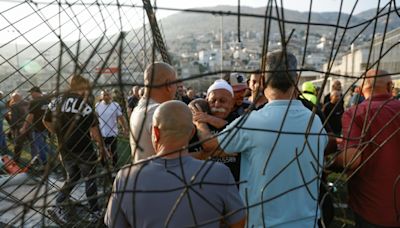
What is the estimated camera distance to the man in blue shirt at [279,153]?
5.10 feet

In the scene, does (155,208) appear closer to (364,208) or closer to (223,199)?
(223,199)

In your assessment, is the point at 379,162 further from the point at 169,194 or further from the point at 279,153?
the point at 169,194

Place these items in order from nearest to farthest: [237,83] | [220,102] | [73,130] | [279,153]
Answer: [279,153]
[73,130]
[220,102]
[237,83]

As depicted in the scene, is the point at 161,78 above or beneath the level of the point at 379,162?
above

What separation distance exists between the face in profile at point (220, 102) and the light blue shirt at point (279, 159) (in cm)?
70

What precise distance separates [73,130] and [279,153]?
1006 mm

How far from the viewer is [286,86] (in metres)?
1.62

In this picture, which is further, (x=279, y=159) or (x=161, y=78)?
(x=161, y=78)

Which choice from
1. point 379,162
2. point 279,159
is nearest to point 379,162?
A: point 379,162

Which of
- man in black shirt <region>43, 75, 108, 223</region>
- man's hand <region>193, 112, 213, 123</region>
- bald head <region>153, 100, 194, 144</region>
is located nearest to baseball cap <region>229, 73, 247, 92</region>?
man's hand <region>193, 112, 213, 123</region>

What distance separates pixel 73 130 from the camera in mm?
1880

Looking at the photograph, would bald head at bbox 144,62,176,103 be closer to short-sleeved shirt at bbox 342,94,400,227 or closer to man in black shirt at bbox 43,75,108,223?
man in black shirt at bbox 43,75,108,223

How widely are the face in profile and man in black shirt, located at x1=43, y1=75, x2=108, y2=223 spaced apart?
71 centimetres

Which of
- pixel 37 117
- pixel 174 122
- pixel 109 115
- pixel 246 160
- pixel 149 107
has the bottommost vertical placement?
pixel 109 115
